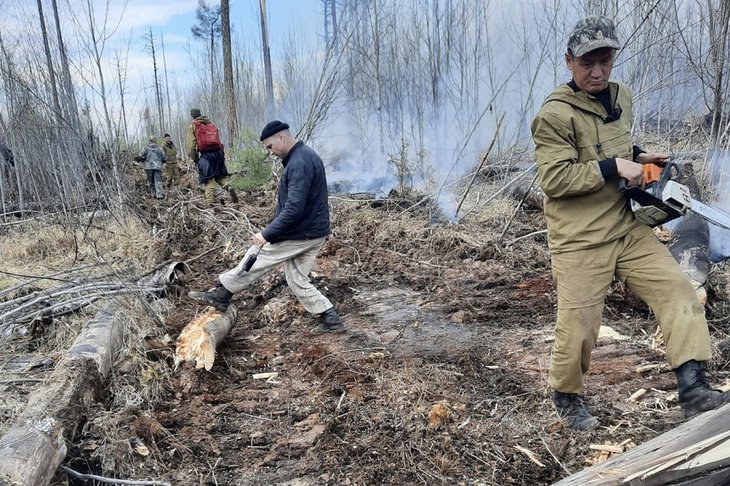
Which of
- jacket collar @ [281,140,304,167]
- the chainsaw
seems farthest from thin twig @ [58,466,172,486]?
jacket collar @ [281,140,304,167]

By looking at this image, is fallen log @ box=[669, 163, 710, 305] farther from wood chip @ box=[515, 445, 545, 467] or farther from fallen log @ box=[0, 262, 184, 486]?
fallen log @ box=[0, 262, 184, 486]

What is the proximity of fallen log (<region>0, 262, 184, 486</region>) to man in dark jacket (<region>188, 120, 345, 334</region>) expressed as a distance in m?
0.96

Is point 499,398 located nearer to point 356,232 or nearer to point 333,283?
point 333,283

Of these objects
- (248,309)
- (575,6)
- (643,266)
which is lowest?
(248,309)

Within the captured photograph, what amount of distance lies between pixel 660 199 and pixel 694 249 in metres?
2.46

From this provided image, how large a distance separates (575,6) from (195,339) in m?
8.42

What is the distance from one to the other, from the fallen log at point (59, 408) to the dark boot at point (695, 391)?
113 inches

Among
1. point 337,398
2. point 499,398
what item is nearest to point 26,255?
point 337,398

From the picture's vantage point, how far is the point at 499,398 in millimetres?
3113

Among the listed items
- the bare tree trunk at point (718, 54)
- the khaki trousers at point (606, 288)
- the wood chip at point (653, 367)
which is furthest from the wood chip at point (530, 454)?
the bare tree trunk at point (718, 54)

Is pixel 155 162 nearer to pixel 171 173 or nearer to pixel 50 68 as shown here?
pixel 171 173

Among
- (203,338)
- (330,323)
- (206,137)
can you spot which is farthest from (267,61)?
(203,338)

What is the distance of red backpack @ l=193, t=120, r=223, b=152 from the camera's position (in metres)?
9.76

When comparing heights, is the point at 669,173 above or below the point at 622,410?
above
